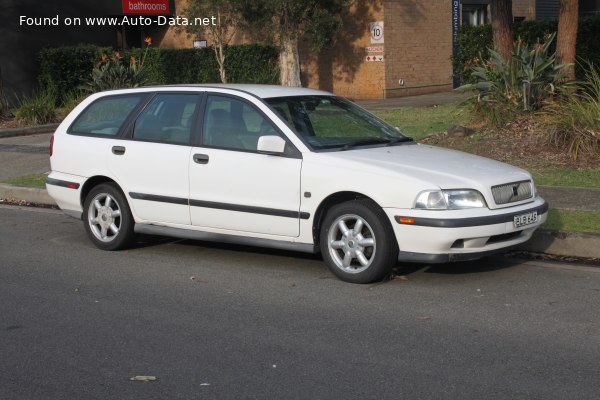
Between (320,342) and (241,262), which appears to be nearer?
(320,342)

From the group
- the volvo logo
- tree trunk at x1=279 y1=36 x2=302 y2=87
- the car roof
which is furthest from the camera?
tree trunk at x1=279 y1=36 x2=302 y2=87

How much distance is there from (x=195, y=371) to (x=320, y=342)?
0.93 m

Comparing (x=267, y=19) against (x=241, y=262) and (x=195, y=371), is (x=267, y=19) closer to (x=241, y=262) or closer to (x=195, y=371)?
(x=241, y=262)

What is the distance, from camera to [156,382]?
5441mm

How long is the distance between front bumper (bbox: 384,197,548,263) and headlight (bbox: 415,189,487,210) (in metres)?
0.05

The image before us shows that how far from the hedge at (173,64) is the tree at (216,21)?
0.39 metres

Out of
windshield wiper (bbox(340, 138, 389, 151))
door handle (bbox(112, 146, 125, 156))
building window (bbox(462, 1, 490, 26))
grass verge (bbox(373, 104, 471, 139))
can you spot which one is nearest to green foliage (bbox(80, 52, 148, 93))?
grass verge (bbox(373, 104, 471, 139))

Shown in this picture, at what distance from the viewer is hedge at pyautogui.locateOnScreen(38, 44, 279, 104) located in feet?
83.3

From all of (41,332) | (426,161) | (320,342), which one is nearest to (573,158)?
(426,161)

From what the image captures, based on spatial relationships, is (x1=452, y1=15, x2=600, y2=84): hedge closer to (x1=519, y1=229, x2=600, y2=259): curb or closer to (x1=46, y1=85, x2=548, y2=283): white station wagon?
(x1=519, y1=229, x2=600, y2=259): curb

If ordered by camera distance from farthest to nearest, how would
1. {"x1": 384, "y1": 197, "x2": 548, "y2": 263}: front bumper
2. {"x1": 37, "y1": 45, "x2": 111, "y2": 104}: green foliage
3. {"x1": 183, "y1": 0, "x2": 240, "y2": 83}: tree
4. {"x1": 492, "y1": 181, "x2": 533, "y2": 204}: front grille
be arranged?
1. {"x1": 183, "y1": 0, "x2": 240, "y2": 83}: tree
2. {"x1": 37, "y1": 45, "x2": 111, "y2": 104}: green foliage
3. {"x1": 492, "y1": 181, "x2": 533, "y2": 204}: front grille
4. {"x1": 384, "y1": 197, "x2": 548, "y2": 263}: front bumper

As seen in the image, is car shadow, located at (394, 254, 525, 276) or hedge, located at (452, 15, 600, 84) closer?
car shadow, located at (394, 254, 525, 276)

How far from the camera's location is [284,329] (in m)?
6.48

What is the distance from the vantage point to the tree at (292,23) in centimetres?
2462
